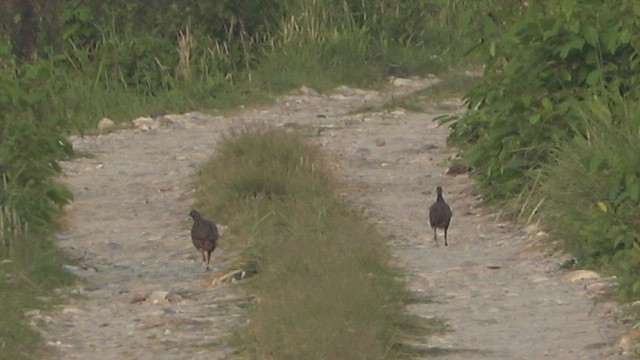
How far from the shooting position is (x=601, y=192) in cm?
1008

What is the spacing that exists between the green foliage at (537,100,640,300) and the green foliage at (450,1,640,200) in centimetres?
32

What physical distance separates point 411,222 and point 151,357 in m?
4.02

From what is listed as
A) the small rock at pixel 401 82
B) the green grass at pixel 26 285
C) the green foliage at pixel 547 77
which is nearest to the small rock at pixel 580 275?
the green foliage at pixel 547 77

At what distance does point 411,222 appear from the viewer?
1168 cm

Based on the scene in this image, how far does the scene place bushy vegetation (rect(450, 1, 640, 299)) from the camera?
10133mm

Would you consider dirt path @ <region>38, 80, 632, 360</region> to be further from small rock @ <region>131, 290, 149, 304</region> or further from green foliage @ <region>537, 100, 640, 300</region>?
green foliage @ <region>537, 100, 640, 300</region>

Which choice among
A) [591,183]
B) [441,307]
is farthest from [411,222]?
[441,307]

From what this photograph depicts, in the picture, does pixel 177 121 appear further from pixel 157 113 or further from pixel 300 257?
pixel 300 257

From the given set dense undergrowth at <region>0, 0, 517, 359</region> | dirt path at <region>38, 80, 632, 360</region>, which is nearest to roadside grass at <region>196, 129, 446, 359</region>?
dirt path at <region>38, 80, 632, 360</region>

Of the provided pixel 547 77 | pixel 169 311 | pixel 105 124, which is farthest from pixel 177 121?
pixel 169 311

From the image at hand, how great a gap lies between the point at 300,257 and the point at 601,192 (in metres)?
2.02

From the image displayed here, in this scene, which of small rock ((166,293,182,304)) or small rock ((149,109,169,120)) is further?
small rock ((149,109,169,120))

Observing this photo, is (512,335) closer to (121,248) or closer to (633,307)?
(633,307)

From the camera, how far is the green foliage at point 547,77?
436 inches
